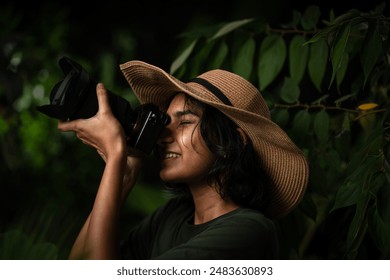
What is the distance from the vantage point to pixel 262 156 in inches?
58.5

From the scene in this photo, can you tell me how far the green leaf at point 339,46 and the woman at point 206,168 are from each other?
0.60ft

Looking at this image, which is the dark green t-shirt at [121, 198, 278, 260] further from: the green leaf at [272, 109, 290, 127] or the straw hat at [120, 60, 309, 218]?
the green leaf at [272, 109, 290, 127]

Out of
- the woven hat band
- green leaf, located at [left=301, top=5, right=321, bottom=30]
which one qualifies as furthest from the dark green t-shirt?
green leaf, located at [left=301, top=5, right=321, bottom=30]

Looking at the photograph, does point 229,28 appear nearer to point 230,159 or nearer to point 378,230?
point 230,159

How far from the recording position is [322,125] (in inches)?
64.2

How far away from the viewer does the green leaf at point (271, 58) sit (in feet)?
5.65

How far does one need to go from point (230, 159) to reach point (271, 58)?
0.41 m

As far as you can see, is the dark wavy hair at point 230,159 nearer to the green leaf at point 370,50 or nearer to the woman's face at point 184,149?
the woman's face at point 184,149

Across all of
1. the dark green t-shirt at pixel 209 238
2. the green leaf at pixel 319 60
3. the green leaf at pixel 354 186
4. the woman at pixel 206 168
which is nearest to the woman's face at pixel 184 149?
the woman at pixel 206 168

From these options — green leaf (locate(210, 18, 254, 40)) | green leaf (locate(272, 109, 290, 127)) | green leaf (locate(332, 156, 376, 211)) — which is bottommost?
green leaf (locate(272, 109, 290, 127))

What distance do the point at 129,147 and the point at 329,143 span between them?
1.76 ft

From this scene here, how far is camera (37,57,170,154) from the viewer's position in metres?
1.34

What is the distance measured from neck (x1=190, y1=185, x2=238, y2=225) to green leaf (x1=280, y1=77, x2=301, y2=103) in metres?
0.36

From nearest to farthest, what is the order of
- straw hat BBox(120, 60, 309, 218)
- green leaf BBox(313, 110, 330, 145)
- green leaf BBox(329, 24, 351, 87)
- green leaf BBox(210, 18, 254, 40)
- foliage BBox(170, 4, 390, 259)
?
green leaf BBox(329, 24, 351, 87) < straw hat BBox(120, 60, 309, 218) < foliage BBox(170, 4, 390, 259) < green leaf BBox(313, 110, 330, 145) < green leaf BBox(210, 18, 254, 40)
